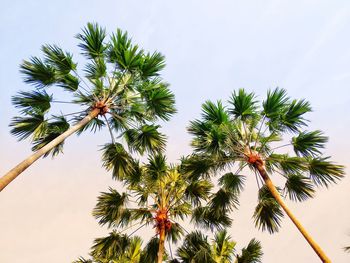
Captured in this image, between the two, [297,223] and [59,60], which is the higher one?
[59,60]

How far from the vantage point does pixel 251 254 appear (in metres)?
10.7

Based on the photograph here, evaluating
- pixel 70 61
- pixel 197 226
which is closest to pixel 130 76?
pixel 70 61

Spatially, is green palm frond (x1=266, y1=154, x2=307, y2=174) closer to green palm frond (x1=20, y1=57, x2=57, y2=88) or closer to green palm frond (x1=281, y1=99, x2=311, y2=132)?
green palm frond (x1=281, y1=99, x2=311, y2=132)

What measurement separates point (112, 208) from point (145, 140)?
271cm

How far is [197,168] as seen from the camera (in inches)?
396

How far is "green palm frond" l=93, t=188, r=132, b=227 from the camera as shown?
1063 cm

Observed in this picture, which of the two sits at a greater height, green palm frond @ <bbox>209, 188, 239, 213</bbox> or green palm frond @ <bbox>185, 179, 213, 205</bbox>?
green palm frond @ <bbox>185, 179, 213, 205</bbox>


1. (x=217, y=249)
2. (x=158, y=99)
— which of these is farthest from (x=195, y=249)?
(x=158, y=99)

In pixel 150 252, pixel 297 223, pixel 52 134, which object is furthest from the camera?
pixel 150 252

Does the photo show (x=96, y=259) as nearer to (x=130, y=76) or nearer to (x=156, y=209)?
(x=156, y=209)

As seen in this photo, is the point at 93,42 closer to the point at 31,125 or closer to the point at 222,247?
the point at 31,125

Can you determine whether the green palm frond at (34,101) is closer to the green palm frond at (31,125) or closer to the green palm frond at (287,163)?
the green palm frond at (31,125)

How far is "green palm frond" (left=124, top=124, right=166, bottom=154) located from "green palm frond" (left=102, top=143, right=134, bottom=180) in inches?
17.5

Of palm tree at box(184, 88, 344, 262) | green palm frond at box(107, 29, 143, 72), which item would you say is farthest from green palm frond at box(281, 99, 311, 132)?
green palm frond at box(107, 29, 143, 72)
